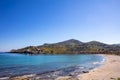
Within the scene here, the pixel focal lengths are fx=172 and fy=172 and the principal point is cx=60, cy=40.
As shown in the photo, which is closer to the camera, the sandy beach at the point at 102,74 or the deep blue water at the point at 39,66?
the sandy beach at the point at 102,74

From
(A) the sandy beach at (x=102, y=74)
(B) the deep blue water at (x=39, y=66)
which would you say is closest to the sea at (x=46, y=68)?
(B) the deep blue water at (x=39, y=66)

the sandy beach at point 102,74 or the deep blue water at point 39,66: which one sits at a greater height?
the deep blue water at point 39,66

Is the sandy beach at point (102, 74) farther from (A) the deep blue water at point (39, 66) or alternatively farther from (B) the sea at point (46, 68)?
(A) the deep blue water at point (39, 66)

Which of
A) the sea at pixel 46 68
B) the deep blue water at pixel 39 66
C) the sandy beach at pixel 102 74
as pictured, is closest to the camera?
the sandy beach at pixel 102 74

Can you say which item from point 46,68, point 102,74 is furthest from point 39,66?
point 102,74

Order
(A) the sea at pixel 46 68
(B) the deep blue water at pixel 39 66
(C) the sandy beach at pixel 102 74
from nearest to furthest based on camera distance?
(C) the sandy beach at pixel 102 74, (A) the sea at pixel 46 68, (B) the deep blue water at pixel 39 66

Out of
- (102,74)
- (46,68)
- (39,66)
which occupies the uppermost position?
(39,66)

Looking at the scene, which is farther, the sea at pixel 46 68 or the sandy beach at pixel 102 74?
the sea at pixel 46 68

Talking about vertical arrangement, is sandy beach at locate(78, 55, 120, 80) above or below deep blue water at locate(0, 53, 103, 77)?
below

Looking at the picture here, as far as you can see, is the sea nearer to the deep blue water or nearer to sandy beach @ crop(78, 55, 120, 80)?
the deep blue water

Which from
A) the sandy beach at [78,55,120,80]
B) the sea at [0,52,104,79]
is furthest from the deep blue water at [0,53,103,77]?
the sandy beach at [78,55,120,80]

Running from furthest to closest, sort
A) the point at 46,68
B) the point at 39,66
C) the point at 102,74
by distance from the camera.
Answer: the point at 39,66 < the point at 46,68 < the point at 102,74

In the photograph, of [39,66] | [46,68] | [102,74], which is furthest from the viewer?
[39,66]

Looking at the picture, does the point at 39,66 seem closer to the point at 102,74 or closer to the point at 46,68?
the point at 46,68
